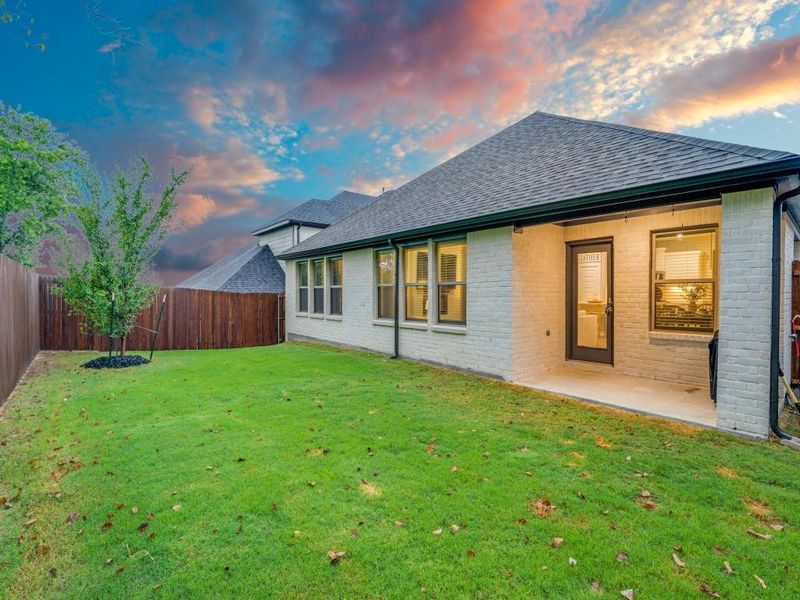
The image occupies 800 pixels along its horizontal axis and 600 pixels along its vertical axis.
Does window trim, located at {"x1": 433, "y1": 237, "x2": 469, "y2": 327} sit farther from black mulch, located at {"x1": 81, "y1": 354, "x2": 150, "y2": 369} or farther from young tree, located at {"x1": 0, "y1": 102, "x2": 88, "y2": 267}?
young tree, located at {"x1": 0, "y1": 102, "x2": 88, "y2": 267}

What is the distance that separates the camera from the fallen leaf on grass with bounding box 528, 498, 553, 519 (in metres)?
2.83

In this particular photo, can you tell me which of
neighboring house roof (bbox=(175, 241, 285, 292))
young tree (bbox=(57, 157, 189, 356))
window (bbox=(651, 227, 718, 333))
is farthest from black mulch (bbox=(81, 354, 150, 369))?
window (bbox=(651, 227, 718, 333))

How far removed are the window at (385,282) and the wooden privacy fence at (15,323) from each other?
714 cm

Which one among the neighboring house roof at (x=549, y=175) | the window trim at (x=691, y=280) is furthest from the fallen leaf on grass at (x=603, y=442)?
the window trim at (x=691, y=280)

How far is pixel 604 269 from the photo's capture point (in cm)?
768

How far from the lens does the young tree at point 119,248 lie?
9125 mm

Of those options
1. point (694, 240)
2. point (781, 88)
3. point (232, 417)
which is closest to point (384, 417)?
point (232, 417)

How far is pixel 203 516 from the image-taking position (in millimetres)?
2830

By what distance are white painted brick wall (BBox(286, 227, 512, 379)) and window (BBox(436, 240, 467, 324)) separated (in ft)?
0.93

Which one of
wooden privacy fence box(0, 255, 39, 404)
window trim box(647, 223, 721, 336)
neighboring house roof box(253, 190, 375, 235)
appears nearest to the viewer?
wooden privacy fence box(0, 255, 39, 404)

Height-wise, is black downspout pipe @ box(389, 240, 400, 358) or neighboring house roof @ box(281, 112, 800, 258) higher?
neighboring house roof @ box(281, 112, 800, 258)

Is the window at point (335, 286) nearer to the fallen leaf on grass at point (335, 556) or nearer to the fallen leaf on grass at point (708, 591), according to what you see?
the fallen leaf on grass at point (335, 556)

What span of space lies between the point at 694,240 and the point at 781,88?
472 cm

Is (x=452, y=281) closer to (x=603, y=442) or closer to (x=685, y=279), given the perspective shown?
(x=685, y=279)
